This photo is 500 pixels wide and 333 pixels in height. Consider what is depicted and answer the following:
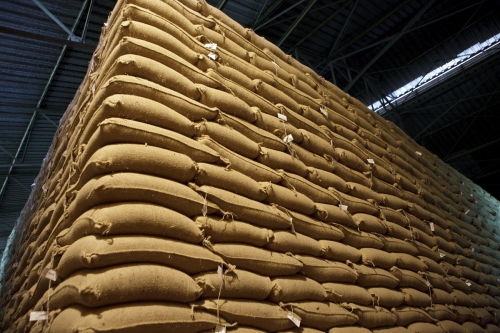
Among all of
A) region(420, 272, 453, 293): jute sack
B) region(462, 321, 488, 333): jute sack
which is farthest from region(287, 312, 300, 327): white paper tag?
region(462, 321, 488, 333): jute sack

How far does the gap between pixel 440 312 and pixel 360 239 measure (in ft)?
3.27

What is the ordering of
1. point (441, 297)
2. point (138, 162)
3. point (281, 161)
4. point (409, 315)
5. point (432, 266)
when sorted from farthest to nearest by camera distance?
point (432, 266) → point (441, 297) → point (409, 315) → point (281, 161) → point (138, 162)

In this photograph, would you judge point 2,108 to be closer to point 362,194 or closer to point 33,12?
point 33,12

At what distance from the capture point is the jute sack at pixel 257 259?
5.10 feet

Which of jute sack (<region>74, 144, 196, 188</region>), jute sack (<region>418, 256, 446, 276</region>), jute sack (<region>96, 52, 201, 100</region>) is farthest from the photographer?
jute sack (<region>418, 256, 446, 276</region>)

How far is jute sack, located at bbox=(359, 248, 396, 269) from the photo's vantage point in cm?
240

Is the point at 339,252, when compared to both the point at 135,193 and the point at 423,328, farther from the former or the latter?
the point at 135,193

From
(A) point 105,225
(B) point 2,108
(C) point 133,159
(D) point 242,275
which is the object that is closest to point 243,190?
(D) point 242,275

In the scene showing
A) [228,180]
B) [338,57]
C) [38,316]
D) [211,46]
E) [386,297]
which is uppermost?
[338,57]

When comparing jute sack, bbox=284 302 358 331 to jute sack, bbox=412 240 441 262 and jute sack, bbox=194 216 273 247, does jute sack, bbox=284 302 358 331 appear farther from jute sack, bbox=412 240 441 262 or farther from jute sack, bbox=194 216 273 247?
jute sack, bbox=412 240 441 262

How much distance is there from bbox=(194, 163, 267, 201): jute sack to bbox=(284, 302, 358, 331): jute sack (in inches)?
22.7

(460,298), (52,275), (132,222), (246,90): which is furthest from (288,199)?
(460,298)

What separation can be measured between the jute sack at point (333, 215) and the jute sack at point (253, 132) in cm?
46

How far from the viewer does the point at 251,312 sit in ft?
4.91
